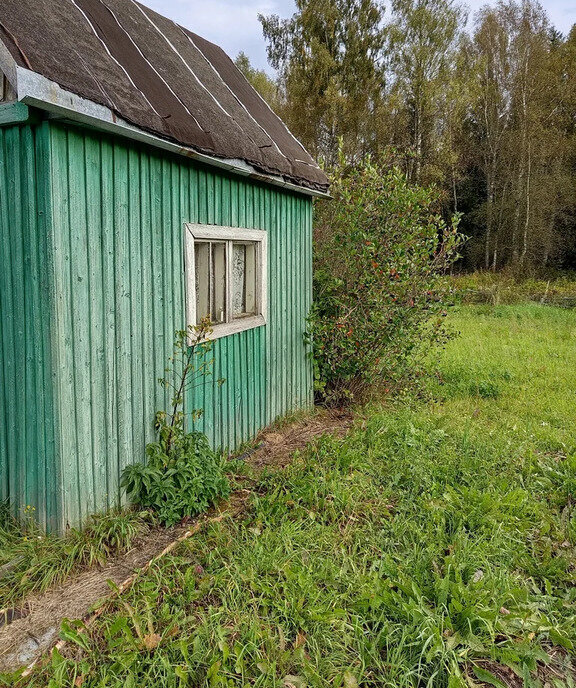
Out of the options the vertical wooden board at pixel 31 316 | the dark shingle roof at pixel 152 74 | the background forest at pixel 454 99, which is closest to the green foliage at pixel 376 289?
the dark shingle roof at pixel 152 74

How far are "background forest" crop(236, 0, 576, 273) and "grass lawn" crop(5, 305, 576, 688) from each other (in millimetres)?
18828

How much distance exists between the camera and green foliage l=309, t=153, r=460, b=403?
23.0 ft

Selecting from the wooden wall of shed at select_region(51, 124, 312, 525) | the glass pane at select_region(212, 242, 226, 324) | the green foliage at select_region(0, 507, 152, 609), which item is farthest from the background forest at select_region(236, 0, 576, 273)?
the green foliage at select_region(0, 507, 152, 609)

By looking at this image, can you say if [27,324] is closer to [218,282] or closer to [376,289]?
[218,282]

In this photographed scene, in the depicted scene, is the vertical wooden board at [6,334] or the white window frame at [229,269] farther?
the white window frame at [229,269]

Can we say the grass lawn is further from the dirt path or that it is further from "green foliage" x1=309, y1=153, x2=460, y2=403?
"green foliage" x1=309, y1=153, x2=460, y2=403

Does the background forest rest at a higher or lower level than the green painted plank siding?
higher

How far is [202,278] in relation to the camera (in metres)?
4.91

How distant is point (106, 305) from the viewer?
12.1 feet

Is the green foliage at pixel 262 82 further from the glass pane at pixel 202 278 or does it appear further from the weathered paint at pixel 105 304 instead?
the weathered paint at pixel 105 304

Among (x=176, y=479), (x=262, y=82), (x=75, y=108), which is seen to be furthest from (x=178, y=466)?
(x=262, y=82)

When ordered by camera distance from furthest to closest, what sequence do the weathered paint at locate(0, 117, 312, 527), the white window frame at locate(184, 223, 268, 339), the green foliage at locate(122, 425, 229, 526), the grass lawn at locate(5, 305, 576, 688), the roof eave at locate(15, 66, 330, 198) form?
the white window frame at locate(184, 223, 268, 339) < the green foliage at locate(122, 425, 229, 526) < the weathered paint at locate(0, 117, 312, 527) < the roof eave at locate(15, 66, 330, 198) < the grass lawn at locate(5, 305, 576, 688)

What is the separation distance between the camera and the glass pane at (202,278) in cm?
485

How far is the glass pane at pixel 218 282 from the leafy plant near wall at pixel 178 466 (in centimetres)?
62
